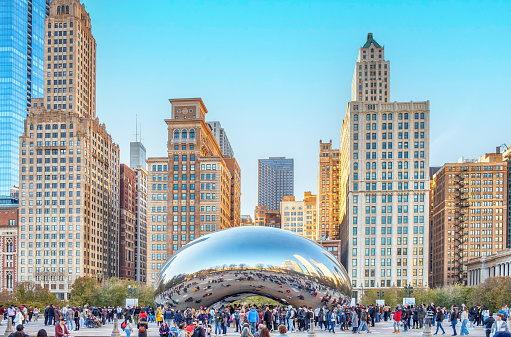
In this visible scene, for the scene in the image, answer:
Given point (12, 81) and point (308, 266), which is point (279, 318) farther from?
point (12, 81)

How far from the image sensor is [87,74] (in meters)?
131

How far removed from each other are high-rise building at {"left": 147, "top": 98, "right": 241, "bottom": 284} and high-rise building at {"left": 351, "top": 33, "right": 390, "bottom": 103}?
37420 millimetres

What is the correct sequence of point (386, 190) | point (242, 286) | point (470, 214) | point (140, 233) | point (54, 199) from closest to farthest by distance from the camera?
1. point (242, 286)
2. point (386, 190)
3. point (54, 199)
4. point (470, 214)
5. point (140, 233)

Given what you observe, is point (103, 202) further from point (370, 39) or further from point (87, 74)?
point (370, 39)

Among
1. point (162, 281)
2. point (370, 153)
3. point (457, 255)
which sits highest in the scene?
point (370, 153)

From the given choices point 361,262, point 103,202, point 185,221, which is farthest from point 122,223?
point 361,262

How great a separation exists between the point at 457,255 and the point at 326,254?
117290mm

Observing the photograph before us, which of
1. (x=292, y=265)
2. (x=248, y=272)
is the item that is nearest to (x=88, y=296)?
(x=248, y=272)

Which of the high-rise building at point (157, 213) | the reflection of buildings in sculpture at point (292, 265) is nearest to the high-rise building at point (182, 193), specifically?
the high-rise building at point (157, 213)

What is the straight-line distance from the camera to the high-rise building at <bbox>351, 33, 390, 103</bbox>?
412ft

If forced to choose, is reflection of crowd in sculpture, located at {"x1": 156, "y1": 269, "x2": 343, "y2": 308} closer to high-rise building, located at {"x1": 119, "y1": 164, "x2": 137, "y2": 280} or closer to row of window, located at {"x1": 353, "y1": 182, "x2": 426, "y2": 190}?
row of window, located at {"x1": 353, "y1": 182, "x2": 426, "y2": 190}

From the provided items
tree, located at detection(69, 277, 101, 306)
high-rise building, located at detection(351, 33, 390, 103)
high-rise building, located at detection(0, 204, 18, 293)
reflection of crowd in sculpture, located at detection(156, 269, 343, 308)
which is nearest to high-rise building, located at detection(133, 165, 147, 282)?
high-rise building, located at detection(0, 204, 18, 293)

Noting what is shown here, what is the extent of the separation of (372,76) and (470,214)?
1777 inches

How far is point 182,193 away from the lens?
4365 inches
